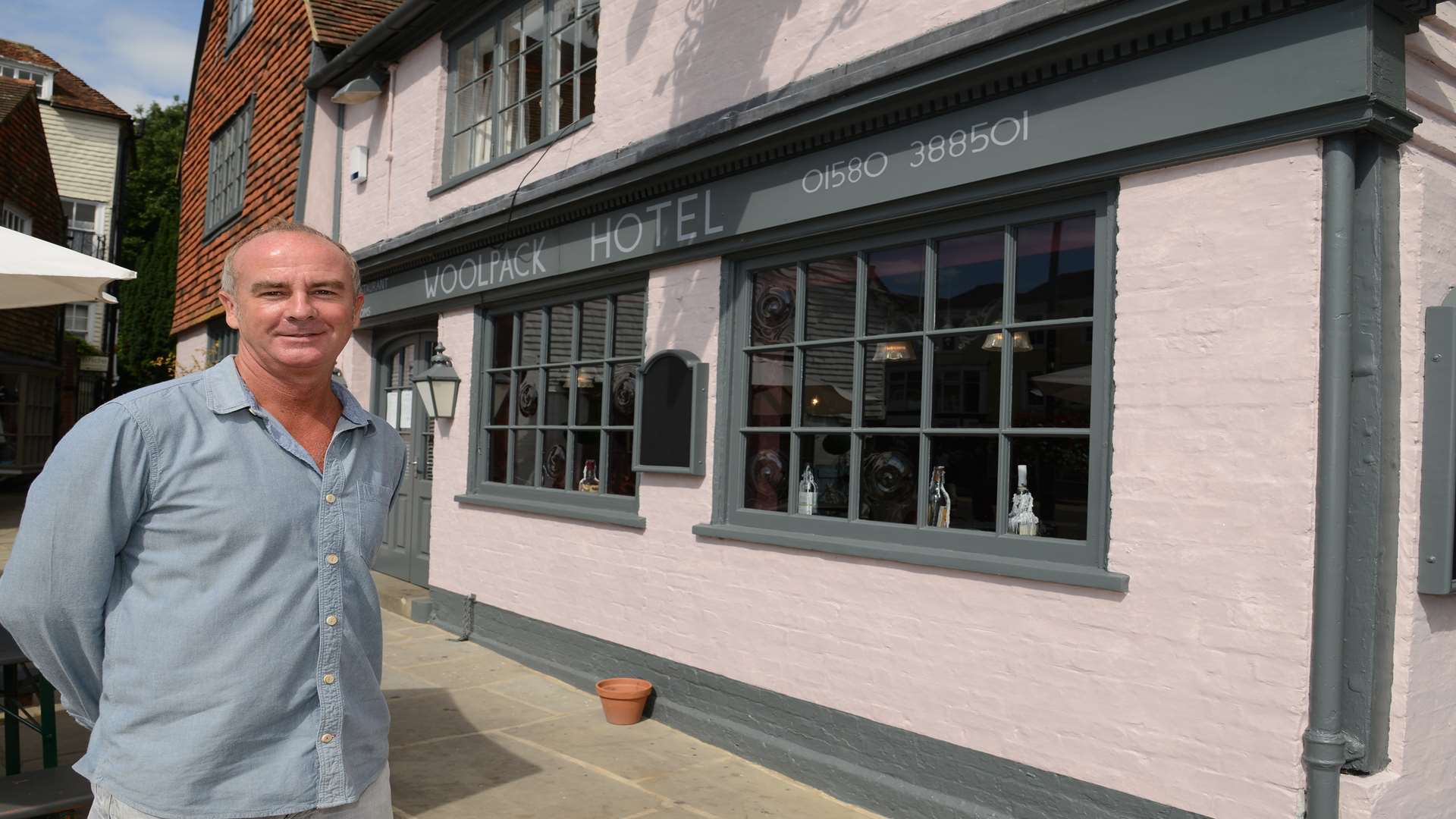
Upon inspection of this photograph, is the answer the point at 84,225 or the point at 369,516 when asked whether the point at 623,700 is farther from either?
the point at 84,225

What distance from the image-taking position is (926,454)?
4.71 m

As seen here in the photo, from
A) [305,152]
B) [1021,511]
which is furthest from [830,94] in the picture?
[305,152]

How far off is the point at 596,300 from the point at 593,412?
2.45 ft

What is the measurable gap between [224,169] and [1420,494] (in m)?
14.3

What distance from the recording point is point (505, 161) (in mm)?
7863

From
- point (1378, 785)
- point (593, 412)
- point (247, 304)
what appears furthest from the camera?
point (593, 412)

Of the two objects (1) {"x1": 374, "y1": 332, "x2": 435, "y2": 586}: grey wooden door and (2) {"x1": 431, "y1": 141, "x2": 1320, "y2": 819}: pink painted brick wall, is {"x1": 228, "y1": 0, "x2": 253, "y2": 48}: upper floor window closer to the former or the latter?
(1) {"x1": 374, "y1": 332, "x2": 435, "y2": 586}: grey wooden door

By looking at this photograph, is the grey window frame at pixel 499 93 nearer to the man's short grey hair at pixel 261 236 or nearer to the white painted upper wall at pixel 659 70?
the white painted upper wall at pixel 659 70

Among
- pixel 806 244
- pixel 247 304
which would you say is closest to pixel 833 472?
pixel 806 244

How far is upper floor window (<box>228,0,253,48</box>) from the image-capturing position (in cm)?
1325

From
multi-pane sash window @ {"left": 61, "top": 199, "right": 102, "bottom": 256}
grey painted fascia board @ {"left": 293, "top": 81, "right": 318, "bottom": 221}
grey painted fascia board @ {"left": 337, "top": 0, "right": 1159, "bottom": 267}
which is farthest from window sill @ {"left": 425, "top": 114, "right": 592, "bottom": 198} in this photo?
multi-pane sash window @ {"left": 61, "top": 199, "right": 102, "bottom": 256}

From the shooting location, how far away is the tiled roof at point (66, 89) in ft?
88.3

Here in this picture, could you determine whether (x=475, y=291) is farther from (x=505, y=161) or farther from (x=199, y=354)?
(x=199, y=354)

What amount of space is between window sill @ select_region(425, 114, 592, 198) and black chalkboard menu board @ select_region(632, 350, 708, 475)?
6.25 feet
